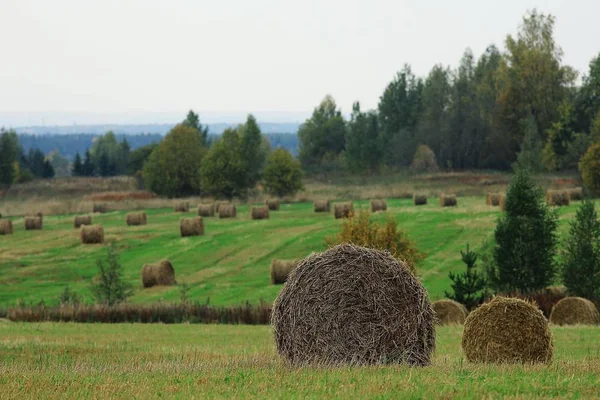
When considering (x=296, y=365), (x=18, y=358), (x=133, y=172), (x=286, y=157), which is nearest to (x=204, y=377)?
(x=296, y=365)

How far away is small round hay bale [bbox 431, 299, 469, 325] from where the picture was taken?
106 feet

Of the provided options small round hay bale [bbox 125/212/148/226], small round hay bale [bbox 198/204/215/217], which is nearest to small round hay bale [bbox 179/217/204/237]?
small round hay bale [bbox 125/212/148/226]

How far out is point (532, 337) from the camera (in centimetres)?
1920

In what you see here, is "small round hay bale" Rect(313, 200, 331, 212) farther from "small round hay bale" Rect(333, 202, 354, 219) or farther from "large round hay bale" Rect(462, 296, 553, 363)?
"large round hay bale" Rect(462, 296, 553, 363)

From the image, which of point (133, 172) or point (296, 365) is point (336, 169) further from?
point (296, 365)

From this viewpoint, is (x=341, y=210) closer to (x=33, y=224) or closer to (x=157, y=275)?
(x=33, y=224)

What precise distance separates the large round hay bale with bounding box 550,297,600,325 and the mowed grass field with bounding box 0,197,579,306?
7.95 metres

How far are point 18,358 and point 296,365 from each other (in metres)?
7.04

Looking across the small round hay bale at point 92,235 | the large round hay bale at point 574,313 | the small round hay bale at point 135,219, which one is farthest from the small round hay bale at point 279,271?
the small round hay bale at point 135,219

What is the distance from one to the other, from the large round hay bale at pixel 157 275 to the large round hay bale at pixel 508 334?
27436 mm

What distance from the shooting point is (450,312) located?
1286 inches

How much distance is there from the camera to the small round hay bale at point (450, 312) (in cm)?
3231

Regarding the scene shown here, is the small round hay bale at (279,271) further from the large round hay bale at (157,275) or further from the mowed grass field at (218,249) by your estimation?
the large round hay bale at (157,275)

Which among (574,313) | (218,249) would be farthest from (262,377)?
(218,249)
